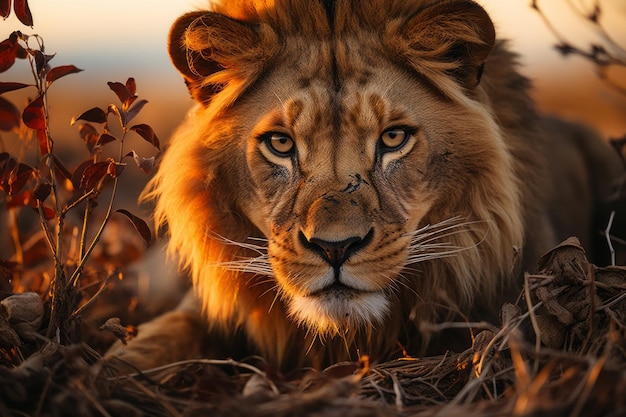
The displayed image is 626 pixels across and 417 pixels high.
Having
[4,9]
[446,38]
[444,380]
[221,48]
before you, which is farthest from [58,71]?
[444,380]

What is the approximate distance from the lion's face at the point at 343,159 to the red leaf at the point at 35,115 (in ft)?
2.24

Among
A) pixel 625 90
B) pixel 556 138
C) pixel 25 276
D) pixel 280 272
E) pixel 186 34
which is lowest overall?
pixel 25 276

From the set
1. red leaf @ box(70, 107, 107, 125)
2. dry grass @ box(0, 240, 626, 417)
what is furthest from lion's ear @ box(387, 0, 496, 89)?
red leaf @ box(70, 107, 107, 125)

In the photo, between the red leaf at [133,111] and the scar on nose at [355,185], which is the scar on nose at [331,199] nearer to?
the scar on nose at [355,185]

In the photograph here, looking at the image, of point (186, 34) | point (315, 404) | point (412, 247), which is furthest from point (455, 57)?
point (315, 404)

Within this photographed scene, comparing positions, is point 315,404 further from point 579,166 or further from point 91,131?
point 579,166

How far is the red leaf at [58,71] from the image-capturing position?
9.87 ft

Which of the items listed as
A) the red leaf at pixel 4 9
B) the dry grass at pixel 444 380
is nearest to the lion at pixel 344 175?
the dry grass at pixel 444 380

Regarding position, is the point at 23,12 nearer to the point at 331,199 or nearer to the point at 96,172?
the point at 96,172

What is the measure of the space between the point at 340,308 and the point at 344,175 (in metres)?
0.54

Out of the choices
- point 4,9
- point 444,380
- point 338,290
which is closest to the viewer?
point 444,380

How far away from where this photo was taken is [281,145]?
3.25m

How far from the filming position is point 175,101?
15617 mm

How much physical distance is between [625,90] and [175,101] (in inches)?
496
